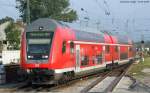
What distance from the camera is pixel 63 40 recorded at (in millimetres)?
22797

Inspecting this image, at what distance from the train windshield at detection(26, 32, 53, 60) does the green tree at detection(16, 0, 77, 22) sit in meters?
65.5

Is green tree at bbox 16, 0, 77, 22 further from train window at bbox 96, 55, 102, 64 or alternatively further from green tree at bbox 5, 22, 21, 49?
train window at bbox 96, 55, 102, 64

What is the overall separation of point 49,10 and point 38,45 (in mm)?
70378

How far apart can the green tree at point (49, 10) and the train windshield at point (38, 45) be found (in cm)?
6553

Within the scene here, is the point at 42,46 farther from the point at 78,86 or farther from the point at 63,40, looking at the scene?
the point at 78,86

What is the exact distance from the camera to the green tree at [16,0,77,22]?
89938mm

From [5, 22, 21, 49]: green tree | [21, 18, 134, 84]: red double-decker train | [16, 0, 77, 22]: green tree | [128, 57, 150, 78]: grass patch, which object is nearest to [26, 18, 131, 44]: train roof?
[21, 18, 134, 84]: red double-decker train

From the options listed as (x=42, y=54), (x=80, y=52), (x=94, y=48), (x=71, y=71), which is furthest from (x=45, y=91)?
(x=94, y=48)

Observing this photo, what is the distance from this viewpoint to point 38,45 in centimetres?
2225

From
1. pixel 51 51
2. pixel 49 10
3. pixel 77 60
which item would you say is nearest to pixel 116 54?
Result: pixel 77 60

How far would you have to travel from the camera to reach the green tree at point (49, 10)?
89.9 m

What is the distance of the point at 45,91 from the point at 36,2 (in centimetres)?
7106

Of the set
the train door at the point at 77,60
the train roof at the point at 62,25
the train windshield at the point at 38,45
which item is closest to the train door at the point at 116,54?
the train roof at the point at 62,25

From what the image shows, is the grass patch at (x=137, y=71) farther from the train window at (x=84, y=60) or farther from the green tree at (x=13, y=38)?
the green tree at (x=13, y=38)
